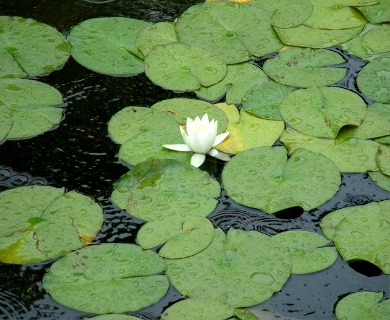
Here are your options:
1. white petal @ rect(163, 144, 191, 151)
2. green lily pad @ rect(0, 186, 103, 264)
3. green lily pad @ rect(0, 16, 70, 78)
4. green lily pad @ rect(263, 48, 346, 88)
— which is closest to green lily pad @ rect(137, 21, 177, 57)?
green lily pad @ rect(0, 16, 70, 78)

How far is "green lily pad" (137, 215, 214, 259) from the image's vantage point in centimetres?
260

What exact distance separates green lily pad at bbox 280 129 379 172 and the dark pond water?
0.15 feet

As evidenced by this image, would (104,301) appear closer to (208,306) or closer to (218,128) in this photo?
(208,306)

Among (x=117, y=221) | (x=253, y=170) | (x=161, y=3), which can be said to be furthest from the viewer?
(x=161, y=3)

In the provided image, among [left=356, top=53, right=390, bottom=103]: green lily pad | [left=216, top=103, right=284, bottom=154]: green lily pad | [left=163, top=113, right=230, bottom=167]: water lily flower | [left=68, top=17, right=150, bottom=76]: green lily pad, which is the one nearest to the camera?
[left=163, top=113, right=230, bottom=167]: water lily flower

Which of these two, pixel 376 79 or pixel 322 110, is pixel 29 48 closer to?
Answer: pixel 322 110

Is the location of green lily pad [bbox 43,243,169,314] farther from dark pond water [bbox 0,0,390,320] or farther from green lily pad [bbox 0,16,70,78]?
green lily pad [bbox 0,16,70,78]

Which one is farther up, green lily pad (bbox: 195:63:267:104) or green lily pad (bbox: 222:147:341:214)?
green lily pad (bbox: 195:63:267:104)

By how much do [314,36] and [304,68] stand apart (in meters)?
0.26

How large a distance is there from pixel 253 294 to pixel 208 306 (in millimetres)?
157

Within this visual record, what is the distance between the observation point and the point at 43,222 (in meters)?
2.70

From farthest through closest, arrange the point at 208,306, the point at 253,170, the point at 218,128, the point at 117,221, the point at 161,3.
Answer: the point at 161,3 < the point at 218,128 < the point at 253,170 < the point at 117,221 < the point at 208,306

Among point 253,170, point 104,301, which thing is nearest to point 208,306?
point 104,301

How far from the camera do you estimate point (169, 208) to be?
2.77m
